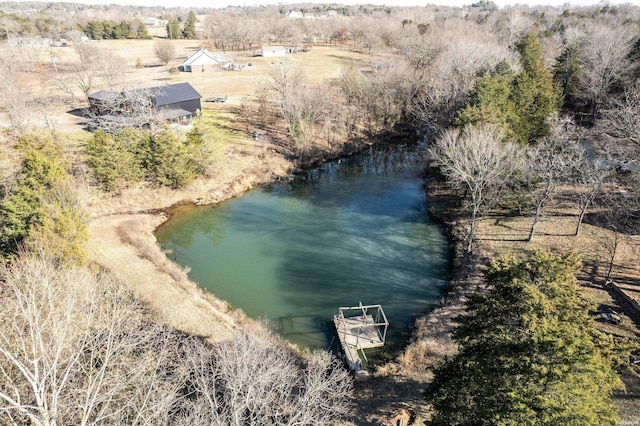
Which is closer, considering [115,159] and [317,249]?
[317,249]

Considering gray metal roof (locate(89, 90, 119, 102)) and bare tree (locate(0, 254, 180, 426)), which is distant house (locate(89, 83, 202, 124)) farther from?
bare tree (locate(0, 254, 180, 426))

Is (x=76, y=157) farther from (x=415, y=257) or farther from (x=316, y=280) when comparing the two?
(x=415, y=257)

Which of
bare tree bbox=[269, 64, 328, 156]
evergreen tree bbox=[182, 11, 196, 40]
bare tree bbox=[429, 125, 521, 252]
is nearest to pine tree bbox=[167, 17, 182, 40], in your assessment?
evergreen tree bbox=[182, 11, 196, 40]

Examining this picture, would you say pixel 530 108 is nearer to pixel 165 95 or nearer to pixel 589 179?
pixel 589 179

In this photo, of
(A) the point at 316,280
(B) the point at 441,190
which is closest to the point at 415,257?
(A) the point at 316,280

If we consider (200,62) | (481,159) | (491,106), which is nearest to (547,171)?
(481,159)

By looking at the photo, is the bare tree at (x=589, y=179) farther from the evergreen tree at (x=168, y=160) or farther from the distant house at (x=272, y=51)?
the distant house at (x=272, y=51)
